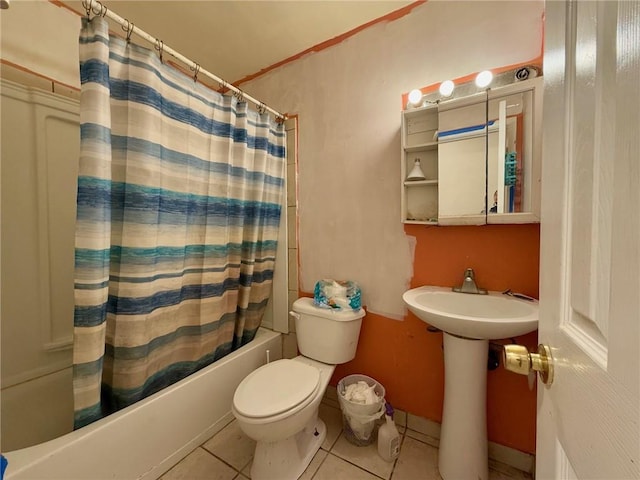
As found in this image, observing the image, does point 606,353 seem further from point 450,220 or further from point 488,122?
point 488,122

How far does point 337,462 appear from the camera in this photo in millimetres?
1243

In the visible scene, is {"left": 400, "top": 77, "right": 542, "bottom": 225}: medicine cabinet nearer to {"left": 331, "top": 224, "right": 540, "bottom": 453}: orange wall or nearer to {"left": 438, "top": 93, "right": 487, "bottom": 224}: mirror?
{"left": 438, "top": 93, "right": 487, "bottom": 224}: mirror

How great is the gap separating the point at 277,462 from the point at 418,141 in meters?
1.66

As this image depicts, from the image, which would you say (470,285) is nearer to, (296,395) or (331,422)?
(296,395)

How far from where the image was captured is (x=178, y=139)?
120 centimetres

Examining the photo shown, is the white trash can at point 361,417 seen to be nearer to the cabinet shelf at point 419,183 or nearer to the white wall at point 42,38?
the cabinet shelf at point 419,183

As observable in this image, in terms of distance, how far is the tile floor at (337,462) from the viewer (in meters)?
1.17

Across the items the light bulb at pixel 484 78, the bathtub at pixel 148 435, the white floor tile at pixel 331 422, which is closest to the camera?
the bathtub at pixel 148 435

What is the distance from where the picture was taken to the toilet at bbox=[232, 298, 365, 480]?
1.03 metres

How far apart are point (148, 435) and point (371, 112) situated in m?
1.93

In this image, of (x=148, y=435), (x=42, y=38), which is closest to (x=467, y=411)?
(x=148, y=435)

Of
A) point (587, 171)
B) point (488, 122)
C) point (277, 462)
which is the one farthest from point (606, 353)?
point (277, 462)

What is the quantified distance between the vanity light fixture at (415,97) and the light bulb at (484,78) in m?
0.25

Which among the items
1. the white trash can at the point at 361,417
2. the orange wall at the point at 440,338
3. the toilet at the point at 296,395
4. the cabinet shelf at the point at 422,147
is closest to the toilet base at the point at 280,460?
the toilet at the point at 296,395
